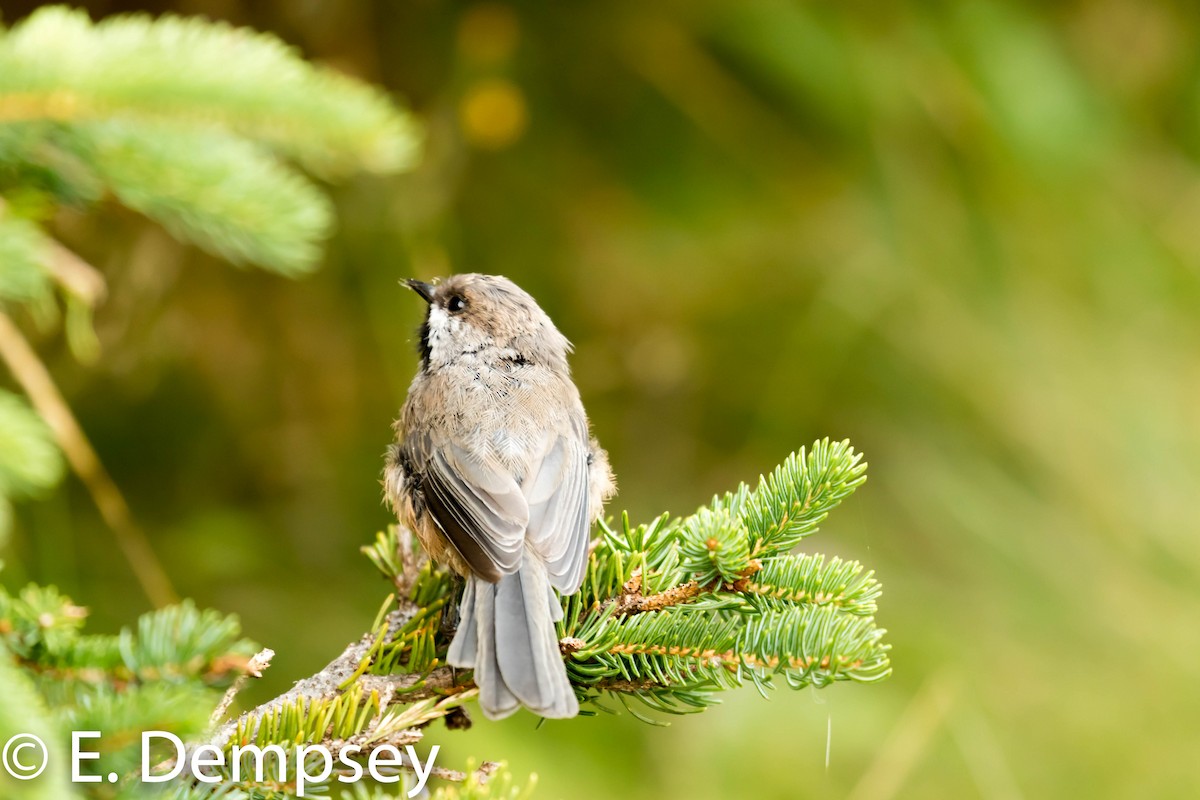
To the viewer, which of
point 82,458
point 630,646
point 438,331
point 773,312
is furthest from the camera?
point 773,312

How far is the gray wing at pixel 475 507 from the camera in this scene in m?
2.44

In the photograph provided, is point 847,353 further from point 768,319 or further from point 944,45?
point 944,45

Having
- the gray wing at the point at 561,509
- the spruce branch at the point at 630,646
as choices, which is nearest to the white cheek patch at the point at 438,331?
the gray wing at the point at 561,509

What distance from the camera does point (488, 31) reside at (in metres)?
4.65

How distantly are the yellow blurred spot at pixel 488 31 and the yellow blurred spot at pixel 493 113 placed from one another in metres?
0.11

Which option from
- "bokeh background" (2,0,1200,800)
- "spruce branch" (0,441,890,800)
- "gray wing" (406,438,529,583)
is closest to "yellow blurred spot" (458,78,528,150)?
"bokeh background" (2,0,1200,800)

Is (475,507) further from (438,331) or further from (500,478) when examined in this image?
(438,331)

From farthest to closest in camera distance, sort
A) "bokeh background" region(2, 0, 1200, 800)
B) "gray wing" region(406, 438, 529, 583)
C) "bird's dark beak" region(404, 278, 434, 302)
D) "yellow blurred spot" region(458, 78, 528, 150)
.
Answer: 1. "yellow blurred spot" region(458, 78, 528, 150)
2. "bokeh background" region(2, 0, 1200, 800)
3. "bird's dark beak" region(404, 278, 434, 302)
4. "gray wing" region(406, 438, 529, 583)

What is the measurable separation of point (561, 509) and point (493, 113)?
99.6 inches

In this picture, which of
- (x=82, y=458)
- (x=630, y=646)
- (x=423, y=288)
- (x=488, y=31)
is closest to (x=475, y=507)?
(x=630, y=646)

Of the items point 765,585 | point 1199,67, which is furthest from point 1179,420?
point 765,585

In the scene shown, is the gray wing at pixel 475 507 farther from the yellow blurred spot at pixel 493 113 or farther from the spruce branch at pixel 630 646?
the yellow blurred spot at pixel 493 113

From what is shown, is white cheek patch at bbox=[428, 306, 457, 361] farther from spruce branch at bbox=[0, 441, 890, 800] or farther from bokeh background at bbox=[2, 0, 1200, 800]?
spruce branch at bbox=[0, 441, 890, 800]

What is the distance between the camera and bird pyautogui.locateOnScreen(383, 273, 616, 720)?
6.66 ft
